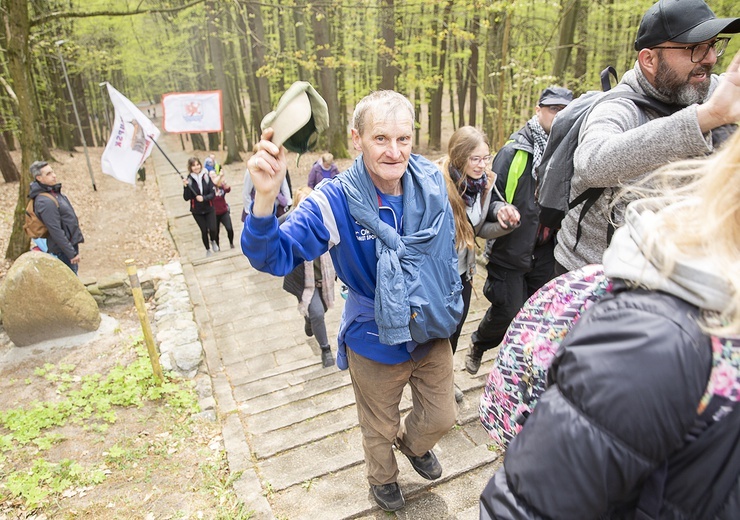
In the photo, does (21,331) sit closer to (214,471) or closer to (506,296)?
(214,471)

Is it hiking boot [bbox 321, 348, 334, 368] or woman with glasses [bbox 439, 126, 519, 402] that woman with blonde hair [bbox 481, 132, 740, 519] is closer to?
woman with glasses [bbox 439, 126, 519, 402]

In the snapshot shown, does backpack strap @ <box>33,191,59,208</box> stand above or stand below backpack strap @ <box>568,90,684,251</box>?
below

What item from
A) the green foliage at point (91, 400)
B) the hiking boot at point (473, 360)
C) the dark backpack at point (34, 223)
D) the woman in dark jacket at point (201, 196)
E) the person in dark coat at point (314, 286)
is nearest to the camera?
the hiking boot at point (473, 360)

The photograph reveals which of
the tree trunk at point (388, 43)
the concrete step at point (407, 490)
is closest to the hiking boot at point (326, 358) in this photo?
the concrete step at point (407, 490)

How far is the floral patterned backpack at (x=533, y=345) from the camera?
4.33 ft

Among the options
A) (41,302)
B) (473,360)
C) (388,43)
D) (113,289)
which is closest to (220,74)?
(388,43)

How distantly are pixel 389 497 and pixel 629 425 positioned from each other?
7.68 feet

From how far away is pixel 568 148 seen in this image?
7.57ft

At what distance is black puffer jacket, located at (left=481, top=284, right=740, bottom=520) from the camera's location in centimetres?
94

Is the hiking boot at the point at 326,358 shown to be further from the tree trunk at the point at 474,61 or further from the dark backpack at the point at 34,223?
the tree trunk at the point at 474,61

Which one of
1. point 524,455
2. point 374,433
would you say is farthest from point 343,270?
point 524,455

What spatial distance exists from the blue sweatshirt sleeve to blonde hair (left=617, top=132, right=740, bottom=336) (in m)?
1.49

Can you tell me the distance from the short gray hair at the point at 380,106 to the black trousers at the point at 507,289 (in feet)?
6.76

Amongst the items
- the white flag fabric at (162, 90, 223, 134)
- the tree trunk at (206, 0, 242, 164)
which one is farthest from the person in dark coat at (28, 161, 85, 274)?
the tree trunk at (206, 0, 242, 164)
